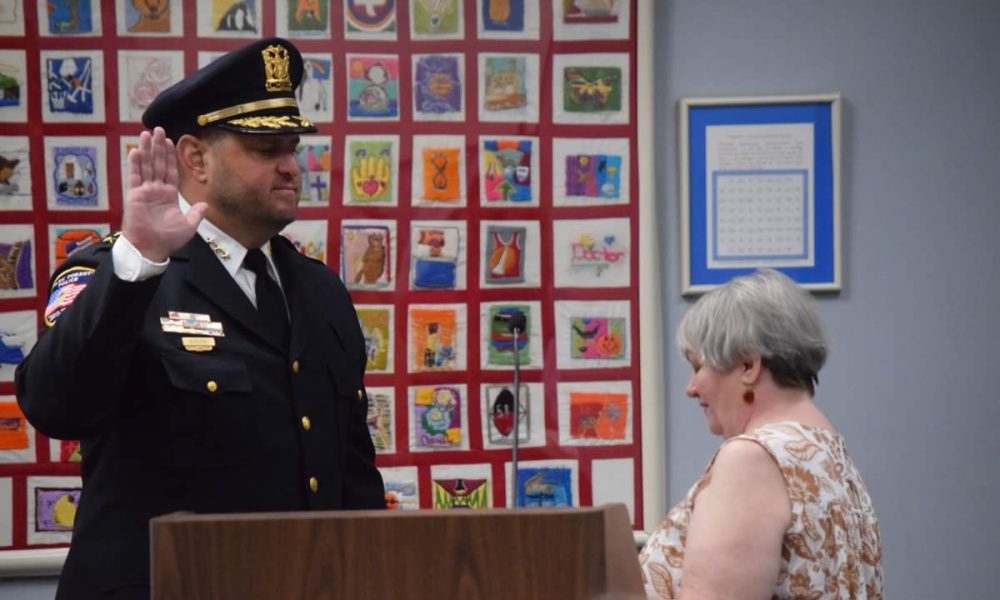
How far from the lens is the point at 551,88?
3.07 metres

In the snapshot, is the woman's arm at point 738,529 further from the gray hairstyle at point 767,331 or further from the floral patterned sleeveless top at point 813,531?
the gray hairstyle at point 767,331

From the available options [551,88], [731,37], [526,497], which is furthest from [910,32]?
[526,497]

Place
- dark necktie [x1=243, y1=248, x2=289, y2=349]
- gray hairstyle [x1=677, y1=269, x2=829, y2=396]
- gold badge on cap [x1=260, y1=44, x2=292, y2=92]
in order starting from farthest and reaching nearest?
1. gold badge on cap [x1=260, y1=44, x2=292, y2=92]
2. dark necktie [x1=243, y1=248, x2=289, y2=349]
3. gray hairstyle [x1=677, y1=269, x2=829, y2=396]

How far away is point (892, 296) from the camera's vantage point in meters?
3.13

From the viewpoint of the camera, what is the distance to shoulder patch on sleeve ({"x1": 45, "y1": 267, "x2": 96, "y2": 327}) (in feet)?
5.34

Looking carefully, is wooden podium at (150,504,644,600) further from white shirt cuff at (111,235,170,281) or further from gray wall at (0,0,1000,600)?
gray wall at (0,0,1000,600)

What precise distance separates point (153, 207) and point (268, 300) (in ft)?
1.53

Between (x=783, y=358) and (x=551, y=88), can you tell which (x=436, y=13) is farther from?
(x=783, y=358)

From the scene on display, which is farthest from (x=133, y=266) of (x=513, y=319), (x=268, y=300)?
(x=513, y=319)

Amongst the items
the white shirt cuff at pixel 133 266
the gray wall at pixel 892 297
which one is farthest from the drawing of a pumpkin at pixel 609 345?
Result: the white shirt cuff at pixel 133 266

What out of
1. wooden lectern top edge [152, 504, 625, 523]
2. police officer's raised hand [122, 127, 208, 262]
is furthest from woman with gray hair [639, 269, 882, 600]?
police officer's raised hand [122, 127, 208, 262]

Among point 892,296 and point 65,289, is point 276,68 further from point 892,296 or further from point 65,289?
point 892,296

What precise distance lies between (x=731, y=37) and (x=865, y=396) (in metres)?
1.04

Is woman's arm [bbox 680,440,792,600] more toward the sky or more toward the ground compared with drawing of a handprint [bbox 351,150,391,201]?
more toward the ground
